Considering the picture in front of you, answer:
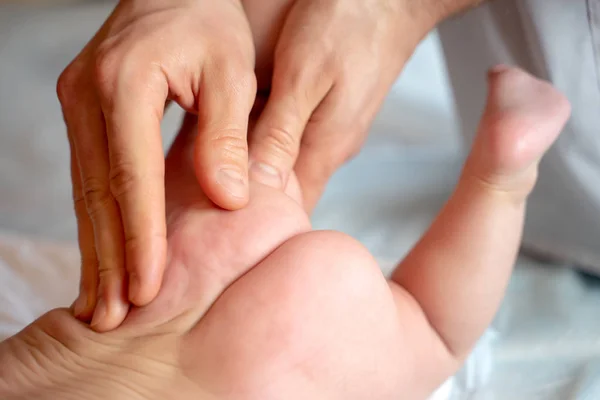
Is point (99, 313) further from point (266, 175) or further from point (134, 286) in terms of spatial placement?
point (266, 175)

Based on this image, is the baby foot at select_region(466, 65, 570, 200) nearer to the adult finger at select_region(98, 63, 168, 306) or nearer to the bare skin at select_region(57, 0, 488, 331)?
the bare skin at select_region(57, 0, 488, 331)

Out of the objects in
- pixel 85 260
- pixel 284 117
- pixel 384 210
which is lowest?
pixel 384 210

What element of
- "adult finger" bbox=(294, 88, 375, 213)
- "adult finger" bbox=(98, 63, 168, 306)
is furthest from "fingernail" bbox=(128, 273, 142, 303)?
"adult finger" bbox=(294, 88, 375, 213)

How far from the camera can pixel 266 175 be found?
0.70 m

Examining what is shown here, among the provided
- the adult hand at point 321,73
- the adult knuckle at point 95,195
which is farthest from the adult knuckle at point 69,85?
the adult hand at point 321,73

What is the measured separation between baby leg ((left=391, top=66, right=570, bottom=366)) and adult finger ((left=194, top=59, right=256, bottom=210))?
0.78 feet

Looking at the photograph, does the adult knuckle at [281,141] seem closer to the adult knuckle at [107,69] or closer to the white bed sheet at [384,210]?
the adult knuckle at [107,69]

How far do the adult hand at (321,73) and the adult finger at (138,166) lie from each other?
5.0 inches

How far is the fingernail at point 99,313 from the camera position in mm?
601

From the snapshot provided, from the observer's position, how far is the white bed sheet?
2.70 ft

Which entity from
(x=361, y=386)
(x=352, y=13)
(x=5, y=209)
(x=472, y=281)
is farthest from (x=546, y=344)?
(x=5, y=209)

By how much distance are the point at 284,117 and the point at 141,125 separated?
0.60ft

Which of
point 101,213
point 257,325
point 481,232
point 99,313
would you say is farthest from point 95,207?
point 481,232

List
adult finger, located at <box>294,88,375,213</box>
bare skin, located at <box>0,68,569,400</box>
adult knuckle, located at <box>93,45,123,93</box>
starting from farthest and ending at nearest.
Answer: adult finger, located at <box>294,88,375,213</box>
adult knuckle, located at <box>93,45,123,93</box>
bare skin, located at <box>0,68,569,400</box>
